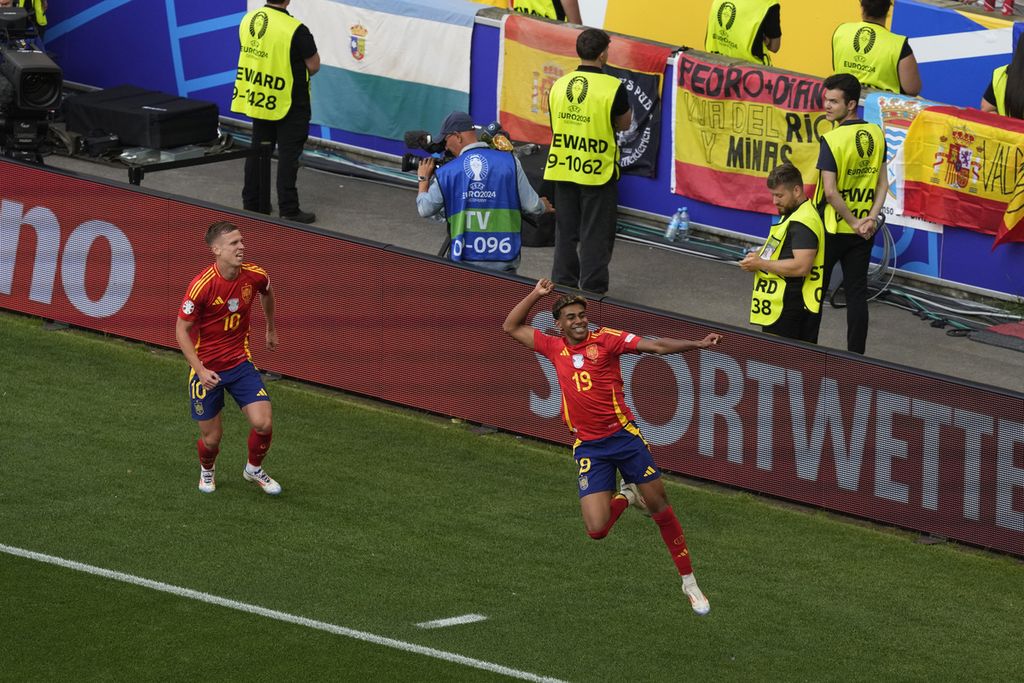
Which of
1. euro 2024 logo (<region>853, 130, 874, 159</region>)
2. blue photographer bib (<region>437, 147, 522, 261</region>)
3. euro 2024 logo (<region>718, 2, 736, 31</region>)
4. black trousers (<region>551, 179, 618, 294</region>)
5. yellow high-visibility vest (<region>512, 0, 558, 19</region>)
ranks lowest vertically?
black trousers (<region>551, 179, 618, 294</region>)

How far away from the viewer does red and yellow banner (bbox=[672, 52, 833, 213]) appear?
15.9 metres

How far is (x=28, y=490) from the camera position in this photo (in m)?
11.9

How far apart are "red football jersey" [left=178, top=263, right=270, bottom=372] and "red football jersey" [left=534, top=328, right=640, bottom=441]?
2.49 meters

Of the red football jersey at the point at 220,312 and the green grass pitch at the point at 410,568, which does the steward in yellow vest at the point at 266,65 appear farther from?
the red football jersey at the point at 220,312

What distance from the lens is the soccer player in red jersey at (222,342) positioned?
37.7ft

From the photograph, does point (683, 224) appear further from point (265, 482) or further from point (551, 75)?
point (265, 482)

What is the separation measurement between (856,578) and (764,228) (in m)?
5.78

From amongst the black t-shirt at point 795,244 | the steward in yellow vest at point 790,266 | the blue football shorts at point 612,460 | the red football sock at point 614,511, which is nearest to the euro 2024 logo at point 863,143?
the steward in yellow vest at point 790,266

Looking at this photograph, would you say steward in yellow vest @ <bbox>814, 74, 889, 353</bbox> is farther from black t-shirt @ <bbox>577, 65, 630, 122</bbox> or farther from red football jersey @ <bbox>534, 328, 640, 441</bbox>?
red football jersey @ <bbox>534, 328, 640, 441</bbox>

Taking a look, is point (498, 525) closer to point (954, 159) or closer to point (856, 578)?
point (856, 578)

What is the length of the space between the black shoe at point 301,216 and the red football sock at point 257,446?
16.5 ft

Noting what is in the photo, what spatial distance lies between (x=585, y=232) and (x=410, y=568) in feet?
14.9

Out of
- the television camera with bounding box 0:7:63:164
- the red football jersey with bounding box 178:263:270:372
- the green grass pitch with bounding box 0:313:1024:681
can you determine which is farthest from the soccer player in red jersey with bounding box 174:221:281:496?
the television camera with bounding box 0:7:63:164

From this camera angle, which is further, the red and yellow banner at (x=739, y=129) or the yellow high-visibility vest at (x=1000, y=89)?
the red and yellow banner at (x=739, y=129)
